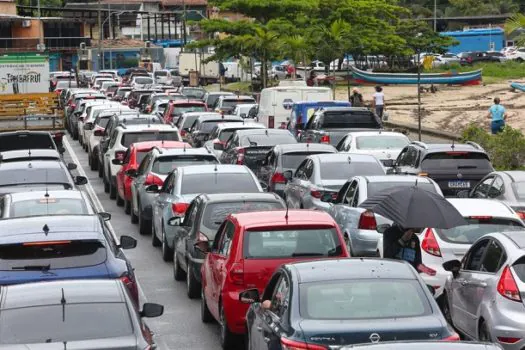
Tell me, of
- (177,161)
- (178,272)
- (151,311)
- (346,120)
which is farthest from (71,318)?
(346,120)

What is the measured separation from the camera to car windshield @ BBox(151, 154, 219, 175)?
23438 millimetres

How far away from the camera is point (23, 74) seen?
4819 centimetres

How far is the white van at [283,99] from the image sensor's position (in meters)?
39.3

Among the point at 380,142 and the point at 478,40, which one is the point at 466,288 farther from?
the point at 478,40

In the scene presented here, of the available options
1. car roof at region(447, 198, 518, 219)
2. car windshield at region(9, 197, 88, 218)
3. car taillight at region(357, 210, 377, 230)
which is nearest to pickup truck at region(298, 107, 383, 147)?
car taillight at region(357, 210, 377, 230)

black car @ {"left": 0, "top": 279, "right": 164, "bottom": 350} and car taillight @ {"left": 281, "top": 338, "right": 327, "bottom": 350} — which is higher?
black car @ {"left": 0, "top": 279, "right": 164, "bottom": 350}

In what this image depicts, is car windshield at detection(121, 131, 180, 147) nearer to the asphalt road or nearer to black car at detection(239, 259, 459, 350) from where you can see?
the asphalt road

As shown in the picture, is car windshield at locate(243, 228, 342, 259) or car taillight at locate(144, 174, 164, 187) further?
car taillight at locate(144, 174, 164, 187)

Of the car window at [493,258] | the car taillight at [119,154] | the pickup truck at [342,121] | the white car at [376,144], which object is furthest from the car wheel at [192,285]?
the pickup truck at [342,121]

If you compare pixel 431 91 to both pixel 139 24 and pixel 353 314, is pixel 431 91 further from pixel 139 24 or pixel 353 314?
pixel 139 24

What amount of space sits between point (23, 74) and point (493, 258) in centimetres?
3738

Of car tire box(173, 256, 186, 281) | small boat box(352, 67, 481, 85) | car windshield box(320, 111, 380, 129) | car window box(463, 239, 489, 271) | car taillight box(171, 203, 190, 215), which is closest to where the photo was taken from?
car window box(463, 239, 489, 271)

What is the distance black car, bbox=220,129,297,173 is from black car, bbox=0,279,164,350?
1805cm

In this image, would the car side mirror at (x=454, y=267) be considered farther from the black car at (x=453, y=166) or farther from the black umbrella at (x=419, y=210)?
the black car at (x=453, y=166)
